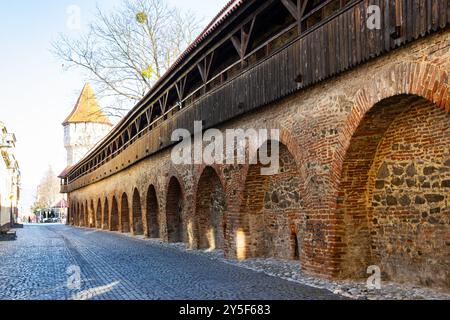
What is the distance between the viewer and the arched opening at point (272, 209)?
420 inches

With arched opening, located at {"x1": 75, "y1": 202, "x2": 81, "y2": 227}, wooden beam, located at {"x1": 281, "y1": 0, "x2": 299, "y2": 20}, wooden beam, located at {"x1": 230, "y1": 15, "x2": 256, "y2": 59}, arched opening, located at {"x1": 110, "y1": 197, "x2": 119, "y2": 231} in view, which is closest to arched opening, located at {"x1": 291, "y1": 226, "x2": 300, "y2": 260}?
wooden beam, located at {"x1": 230, "y1": 15, "x2": 256, "y2": 59}

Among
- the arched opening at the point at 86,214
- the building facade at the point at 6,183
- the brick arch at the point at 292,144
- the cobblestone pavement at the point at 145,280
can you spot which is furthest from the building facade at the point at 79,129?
the brick arch at the point at 292,144

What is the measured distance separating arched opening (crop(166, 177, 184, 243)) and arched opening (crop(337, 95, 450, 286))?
1004cm

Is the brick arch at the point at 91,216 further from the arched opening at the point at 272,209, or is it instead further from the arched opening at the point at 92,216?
the arched opening at the point at 272,209

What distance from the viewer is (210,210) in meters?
14.7

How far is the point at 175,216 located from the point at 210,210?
10.9ft

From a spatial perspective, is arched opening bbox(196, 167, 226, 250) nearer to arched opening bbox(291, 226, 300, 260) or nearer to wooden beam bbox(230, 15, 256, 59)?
arched opening bbox(291, 226, 300, 260)

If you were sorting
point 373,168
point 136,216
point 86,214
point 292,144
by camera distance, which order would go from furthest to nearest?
point 86,214 → point 136,216 → point 292,144 → point 373,168

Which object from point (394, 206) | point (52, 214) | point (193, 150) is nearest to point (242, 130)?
point (193, 150)

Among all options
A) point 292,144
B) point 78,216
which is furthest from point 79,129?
point 292,144

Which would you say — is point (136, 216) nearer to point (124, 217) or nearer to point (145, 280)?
point (124, 217)

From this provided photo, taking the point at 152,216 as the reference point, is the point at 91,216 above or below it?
below

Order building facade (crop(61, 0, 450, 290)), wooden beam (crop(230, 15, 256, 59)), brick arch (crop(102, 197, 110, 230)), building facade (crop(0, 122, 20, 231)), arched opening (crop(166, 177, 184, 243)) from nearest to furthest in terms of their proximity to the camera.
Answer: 1. building facade (crop(61, 0, 450, 290))
2. wooden beam (crop(230, 15, 256, 59))
3. arched opening (crop(166, 177, 184, 243))
4. building facade (crop(0, 122, 20, 231))
5. brick arch (crop(102, 197, 110, 230))

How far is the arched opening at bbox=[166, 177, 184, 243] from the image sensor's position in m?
17.5
